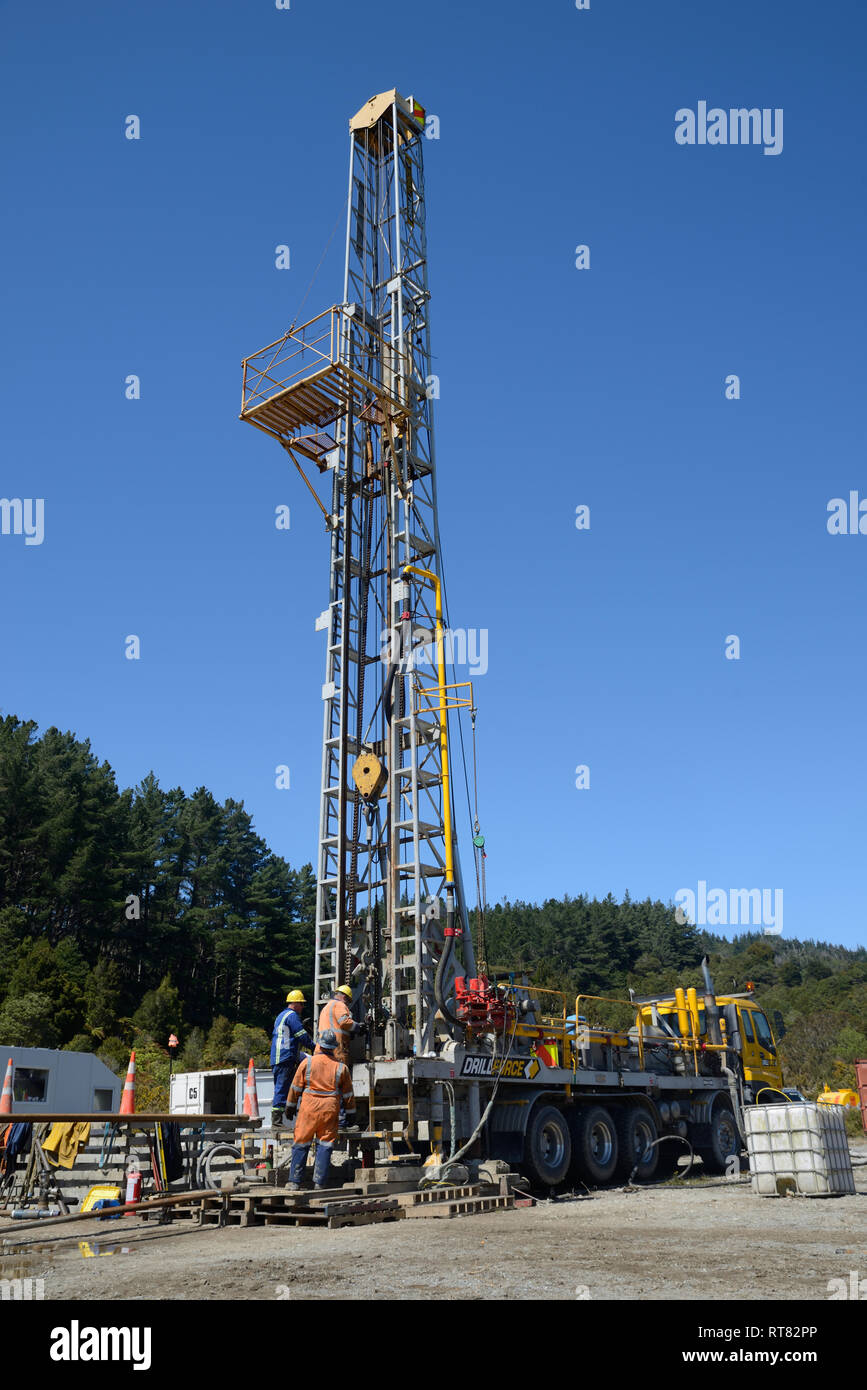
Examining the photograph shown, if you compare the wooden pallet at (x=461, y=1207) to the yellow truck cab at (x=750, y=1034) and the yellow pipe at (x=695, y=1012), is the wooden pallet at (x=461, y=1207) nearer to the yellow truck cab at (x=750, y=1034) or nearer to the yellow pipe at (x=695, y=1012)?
the yellow pipe at (x=695, y=1012)

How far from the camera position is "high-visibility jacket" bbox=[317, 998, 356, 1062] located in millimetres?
11312

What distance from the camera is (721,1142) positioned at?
1922 cm

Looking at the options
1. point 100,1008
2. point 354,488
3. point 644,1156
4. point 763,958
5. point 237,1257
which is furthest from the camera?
point 763,958

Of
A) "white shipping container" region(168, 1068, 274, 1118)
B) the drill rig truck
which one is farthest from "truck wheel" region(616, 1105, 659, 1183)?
"white shipping container" region(168, 1068, 274, 1118)

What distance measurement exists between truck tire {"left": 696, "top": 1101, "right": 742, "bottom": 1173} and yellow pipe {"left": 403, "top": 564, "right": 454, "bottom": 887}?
7876 millimetres

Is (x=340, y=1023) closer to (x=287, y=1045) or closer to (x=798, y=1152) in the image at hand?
(x=287, y=1045)

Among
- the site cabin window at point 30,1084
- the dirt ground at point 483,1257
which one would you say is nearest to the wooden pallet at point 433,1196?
the dirt ground at point 483,1257

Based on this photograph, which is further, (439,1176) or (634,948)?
(634,948)

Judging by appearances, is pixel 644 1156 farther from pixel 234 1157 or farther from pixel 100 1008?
pixel 100 1008

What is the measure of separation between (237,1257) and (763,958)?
110507 millimetres

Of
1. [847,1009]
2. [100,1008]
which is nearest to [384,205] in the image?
[100,1008]

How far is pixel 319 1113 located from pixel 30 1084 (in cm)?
1218

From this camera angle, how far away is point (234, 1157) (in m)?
14.8

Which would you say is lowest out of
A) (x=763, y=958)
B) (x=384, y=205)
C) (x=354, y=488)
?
(x=763, y=958)
